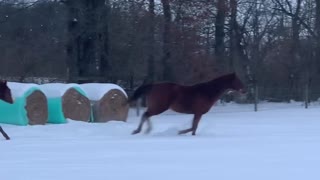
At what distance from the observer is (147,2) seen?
109 feet

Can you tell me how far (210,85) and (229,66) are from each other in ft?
64.0

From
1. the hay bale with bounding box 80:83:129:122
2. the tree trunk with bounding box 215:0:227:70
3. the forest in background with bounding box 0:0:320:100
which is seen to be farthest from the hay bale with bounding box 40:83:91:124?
the tree trunk with bounding box 215:0:227:70

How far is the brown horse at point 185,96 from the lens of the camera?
58.4 feet

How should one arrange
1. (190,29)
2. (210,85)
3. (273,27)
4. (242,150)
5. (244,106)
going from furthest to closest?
(273,27)
(244,106)
(190,29)
(210,85)
(242,150)

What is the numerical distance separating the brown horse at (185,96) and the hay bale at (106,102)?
5219 millimetres

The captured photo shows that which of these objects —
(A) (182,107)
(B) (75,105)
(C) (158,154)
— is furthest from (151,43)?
(C) (158,154)

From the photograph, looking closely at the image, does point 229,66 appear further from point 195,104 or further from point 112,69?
point 195,104

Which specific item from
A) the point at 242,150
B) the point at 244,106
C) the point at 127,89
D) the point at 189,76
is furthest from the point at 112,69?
the point at 242,150

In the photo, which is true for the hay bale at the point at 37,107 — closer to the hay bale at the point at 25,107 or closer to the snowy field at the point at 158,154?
the hay bale at the point at 25,107

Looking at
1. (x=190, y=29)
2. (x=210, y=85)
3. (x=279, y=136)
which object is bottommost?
(x=279, y=136)

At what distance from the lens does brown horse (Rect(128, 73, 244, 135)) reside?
58.4ft

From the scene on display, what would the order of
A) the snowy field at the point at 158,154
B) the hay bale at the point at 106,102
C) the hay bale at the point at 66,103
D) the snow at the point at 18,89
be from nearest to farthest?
the snowy field at the point at 158,154 → the snow at the point at 18,89 → the hay bale at the point at 66,103 → the hay bale at the point at 106,102

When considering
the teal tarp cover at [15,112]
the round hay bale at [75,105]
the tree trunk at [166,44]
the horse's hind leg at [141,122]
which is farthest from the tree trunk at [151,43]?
the horse's hind leg at [141,122]

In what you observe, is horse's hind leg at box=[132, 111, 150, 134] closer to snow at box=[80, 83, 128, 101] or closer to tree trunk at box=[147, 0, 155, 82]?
snow at box=[80, 83, 128, 101]
